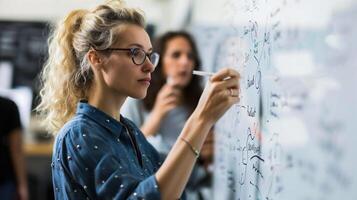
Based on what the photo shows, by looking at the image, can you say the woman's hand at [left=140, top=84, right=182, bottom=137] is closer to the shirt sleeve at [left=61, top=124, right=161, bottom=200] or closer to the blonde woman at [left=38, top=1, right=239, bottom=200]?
the blonde woman at [left=38, top=1, right=239, bottom=200]

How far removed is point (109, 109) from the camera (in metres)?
1.24

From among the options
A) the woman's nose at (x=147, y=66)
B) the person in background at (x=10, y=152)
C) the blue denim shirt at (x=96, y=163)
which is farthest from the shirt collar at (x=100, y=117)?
the person in background at (x=10, y=152)

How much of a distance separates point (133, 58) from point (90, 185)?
0.27 meters

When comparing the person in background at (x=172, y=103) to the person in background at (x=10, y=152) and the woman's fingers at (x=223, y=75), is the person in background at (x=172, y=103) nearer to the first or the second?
the woman's fingers at (x=223, y=75)

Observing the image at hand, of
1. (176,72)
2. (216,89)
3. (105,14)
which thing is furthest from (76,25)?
(176,72)

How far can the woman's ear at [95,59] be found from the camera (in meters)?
1.22

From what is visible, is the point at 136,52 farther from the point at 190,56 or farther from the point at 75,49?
the point at 190,56

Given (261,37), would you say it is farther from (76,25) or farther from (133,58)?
(76,25)

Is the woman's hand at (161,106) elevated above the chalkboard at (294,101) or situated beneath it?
situated beneath

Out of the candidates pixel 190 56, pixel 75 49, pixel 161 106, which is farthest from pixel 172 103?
pixel 75 49

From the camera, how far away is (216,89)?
1.10m

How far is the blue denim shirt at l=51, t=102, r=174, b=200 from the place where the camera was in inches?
41.7

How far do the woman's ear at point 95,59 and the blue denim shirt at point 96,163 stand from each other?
0.27ft

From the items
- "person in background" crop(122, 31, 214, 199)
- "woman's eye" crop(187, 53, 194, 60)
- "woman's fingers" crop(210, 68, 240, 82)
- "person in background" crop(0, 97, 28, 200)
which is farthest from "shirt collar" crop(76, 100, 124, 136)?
"person in background" crop(0, 97, 28, 200)
